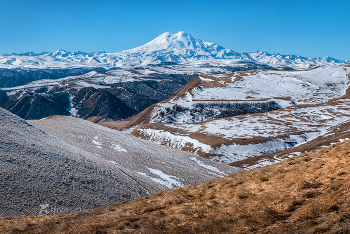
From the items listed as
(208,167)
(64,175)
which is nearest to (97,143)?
(64,175)

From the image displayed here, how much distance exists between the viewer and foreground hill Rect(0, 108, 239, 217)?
2119cm

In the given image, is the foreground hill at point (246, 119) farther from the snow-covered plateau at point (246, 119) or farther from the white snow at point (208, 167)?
the white snow at point (208, 167)

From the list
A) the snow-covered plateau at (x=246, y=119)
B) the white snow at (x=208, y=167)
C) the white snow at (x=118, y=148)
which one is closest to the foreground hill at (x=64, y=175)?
the white snow at (x=118, y=148)

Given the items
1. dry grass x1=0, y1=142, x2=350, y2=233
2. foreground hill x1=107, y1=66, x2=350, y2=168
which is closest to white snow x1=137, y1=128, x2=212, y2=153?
foreground hill x1=107, y1=66, x2=350, y2=168

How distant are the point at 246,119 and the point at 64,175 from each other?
110 m

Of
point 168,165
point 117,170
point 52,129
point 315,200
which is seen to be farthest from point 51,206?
point 52,129

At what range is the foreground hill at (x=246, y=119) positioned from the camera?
84.9 metres

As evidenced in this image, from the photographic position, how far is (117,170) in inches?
1242

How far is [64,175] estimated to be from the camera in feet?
84.6

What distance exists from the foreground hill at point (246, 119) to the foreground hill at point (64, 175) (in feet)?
133

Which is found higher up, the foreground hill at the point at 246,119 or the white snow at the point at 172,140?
the foreground hill at the point at 246,119

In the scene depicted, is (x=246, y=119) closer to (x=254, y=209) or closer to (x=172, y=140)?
(x=172, y=140)

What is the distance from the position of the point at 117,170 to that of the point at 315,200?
87.0 ft

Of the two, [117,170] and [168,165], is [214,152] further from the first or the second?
[117,170]
